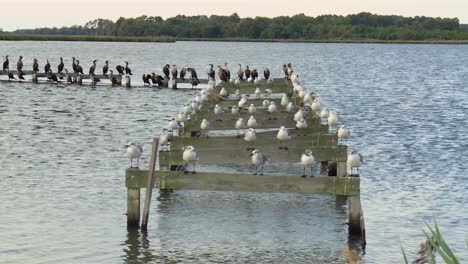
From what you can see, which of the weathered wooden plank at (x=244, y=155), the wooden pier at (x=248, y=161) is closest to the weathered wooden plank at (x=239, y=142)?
the wooden pier at (x=248, y=161)

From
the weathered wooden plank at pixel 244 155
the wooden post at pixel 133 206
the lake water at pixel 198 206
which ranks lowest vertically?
the lake water at pixel 198 206

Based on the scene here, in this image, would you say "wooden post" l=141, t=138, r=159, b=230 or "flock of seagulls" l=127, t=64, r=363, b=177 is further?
"flock of seagulls" l=127, t=64, r=363, b=177

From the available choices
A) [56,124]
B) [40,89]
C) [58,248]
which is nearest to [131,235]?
[58,248]

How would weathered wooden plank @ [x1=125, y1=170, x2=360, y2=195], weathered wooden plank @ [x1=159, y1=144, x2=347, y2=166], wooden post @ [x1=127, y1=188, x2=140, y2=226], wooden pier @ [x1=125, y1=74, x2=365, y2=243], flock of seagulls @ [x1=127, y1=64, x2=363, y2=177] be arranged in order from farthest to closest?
1. weathered wooden plank @ [x1=159, y1=144, x2=347, y2=166]
2. flock of seagulls @ [x1=127, y1=64, x2=363, y2=177]
3. wooden post @ [x1=127, y1=188, x2=140, y2=226]
4. wooden pier @ [x1=125, y1=74, x2=365, y2=243]
5. weathered wooden plank @ [x1=125, y1=170, x2=360, y2=195]

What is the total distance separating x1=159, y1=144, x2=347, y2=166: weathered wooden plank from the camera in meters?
18.5

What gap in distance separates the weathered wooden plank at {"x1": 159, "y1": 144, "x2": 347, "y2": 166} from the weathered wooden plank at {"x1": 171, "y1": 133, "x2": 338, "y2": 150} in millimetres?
162

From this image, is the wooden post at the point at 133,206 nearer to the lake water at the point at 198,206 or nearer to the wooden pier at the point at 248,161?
the wooden pier at the point at 248,161

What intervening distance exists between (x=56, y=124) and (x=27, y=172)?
13673mm

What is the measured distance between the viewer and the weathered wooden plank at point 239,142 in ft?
64.8

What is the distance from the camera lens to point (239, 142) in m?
20.2

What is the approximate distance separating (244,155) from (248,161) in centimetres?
22

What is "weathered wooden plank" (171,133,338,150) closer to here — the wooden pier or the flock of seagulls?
the wooden pier

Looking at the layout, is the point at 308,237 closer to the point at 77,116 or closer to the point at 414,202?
the point at 414,202

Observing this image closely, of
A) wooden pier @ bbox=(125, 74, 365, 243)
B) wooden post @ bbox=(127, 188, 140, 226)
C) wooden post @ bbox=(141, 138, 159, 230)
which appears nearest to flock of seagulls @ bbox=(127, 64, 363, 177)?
wooden pier @ bbox=(125, 74, 365, 243)
